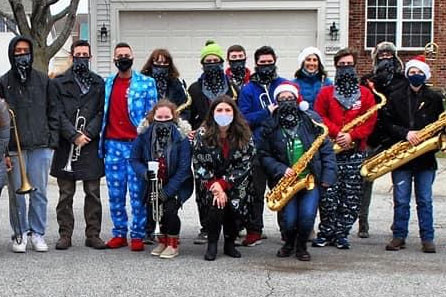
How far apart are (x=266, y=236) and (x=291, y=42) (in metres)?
11.9

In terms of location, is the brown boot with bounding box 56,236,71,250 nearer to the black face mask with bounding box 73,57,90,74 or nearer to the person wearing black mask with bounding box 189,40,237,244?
the person wearing black mask with bounding box 189,40,237,244

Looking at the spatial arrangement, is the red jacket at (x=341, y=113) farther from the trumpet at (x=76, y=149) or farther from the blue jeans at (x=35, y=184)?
the blue jeans at (x=35, y=184)

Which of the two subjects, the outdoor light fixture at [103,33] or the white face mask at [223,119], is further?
the outdoor light fixture at [103,33]

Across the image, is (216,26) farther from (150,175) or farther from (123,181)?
(150,175)

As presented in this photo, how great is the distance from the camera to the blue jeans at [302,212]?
23.5 feet

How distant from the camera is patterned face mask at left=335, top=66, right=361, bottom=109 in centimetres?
754

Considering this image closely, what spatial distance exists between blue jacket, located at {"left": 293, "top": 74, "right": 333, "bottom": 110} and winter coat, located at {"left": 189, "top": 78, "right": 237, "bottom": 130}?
0.69 meters

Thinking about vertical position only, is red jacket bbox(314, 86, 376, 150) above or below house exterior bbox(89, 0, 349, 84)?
below

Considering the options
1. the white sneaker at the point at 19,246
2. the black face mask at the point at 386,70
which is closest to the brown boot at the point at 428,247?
the black face mask at the point at 386,70

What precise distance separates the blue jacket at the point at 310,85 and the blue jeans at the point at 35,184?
8.56 ft

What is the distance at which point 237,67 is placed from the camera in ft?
26.6

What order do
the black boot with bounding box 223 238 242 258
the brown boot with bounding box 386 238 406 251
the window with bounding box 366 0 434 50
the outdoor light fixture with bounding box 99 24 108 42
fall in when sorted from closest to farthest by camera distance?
1. the black boot with bounding box 223 238 242 258
2. the brown boot with bounding box 386 238 406 251
3. the outdoor light fixture with bounding box 99 24 108 42
4. the window with bounding box 366 0 434 50

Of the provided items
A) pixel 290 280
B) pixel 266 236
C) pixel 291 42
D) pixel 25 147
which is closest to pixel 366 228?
pixel 266 236

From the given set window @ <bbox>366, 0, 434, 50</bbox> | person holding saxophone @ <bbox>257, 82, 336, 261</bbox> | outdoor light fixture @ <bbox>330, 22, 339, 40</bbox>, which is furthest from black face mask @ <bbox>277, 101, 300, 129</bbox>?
window @ <bbox>366, 0, 434, 50</bbox>
